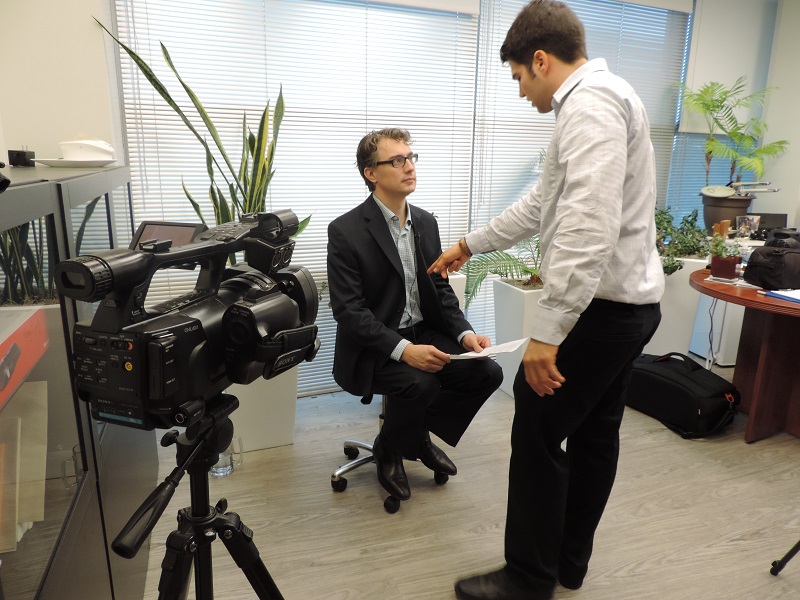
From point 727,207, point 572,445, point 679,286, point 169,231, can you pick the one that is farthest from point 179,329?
point 727,207

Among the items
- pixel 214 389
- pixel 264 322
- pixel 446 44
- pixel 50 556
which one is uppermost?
pixel 446 44

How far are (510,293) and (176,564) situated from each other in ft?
8.29

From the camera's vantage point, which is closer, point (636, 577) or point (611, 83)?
point (611, 83)

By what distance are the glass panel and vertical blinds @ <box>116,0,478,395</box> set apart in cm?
191

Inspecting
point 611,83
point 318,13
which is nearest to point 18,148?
point 318,13

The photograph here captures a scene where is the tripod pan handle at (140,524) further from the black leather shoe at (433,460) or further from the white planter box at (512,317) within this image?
the white planter box at (512,317)

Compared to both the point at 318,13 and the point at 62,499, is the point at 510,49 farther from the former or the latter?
the point at 318,13

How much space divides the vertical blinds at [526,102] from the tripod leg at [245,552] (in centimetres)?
280

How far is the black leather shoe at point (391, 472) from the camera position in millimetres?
2305

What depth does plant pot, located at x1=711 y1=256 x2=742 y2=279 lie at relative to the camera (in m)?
2.89

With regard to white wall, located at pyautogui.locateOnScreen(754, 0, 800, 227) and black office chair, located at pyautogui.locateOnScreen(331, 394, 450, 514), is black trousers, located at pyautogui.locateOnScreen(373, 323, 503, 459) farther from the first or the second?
white wall, located at pyautogui.locateOnScreen(754, 0, 800, 227)

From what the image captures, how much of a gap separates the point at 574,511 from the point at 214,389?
1.30 meters

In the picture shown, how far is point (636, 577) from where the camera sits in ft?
6.38

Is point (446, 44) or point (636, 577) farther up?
point (446, 44)
